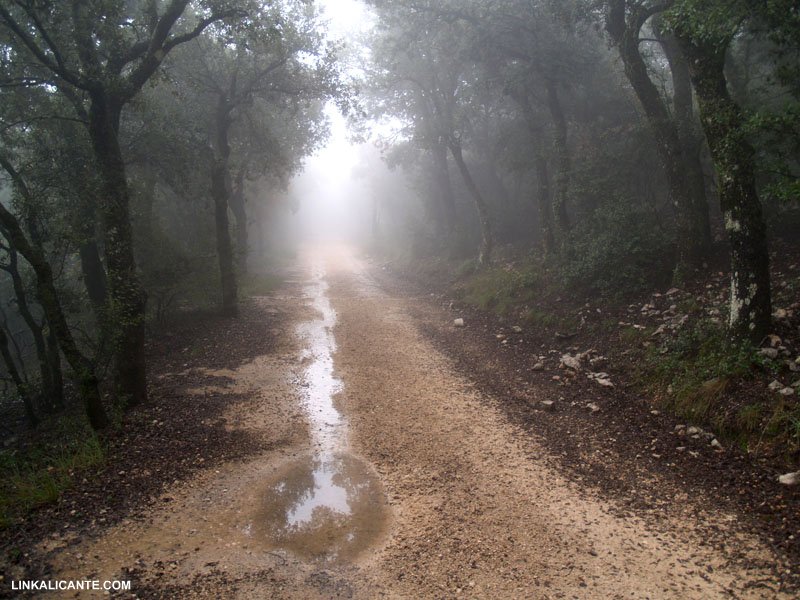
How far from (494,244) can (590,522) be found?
55.1 feet

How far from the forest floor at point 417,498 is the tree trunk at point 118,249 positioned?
89 centimetres

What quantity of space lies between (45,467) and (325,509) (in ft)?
13.6

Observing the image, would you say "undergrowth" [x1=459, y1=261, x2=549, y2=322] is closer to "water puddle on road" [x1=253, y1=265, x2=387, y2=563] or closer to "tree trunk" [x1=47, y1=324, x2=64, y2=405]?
"water puddle on road" [x1=253, y1=265, x2=387, y2=563]

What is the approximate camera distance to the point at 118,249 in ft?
27.7

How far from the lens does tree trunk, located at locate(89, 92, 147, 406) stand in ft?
27.5

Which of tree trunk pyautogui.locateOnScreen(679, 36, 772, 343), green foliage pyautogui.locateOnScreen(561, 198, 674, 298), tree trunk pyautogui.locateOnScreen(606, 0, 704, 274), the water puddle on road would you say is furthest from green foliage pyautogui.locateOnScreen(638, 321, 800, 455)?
the water puddle on road

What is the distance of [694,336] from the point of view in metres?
8.34

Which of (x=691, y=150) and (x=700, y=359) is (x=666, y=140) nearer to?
(x=691, y=150)

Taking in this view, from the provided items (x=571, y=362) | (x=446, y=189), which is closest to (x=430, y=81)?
(x=446, y=189)

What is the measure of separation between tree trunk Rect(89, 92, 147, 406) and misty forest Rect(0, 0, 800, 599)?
5cm

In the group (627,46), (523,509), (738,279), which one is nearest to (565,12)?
(627,46)

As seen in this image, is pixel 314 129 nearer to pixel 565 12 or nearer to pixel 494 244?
pixel 494 244

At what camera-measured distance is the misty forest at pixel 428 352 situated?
197 inches

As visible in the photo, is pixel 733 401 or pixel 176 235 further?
pixel 176 235
